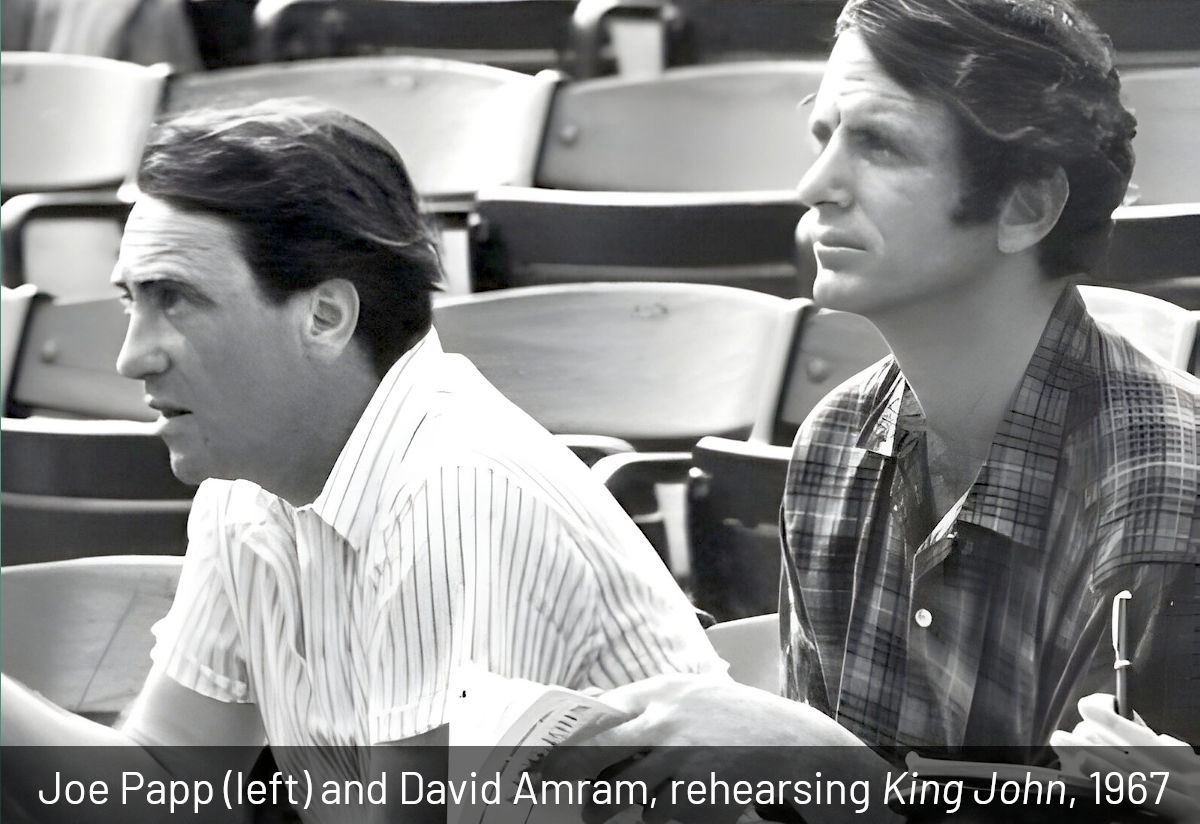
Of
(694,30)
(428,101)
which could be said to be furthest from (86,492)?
(694,30)

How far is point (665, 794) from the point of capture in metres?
1.25

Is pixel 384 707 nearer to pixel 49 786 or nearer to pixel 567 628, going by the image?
pixel 567 628

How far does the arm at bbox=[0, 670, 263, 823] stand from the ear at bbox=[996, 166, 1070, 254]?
2.39 ft

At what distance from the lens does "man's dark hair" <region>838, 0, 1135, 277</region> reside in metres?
1.20

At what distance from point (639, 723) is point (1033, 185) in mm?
518

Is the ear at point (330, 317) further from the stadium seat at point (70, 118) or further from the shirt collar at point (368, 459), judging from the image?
the stadium seat at point (70, 118)

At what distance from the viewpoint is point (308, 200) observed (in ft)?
3.98

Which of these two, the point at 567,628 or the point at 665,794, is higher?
the point at 567,628

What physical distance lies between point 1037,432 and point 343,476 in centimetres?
55

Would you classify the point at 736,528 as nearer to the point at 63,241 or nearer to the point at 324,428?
the point at 324,428

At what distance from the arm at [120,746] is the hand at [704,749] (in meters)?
0.29

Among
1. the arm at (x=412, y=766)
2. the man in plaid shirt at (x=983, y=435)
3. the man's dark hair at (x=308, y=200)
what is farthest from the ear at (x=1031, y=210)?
the arm at (x=412, y=766)

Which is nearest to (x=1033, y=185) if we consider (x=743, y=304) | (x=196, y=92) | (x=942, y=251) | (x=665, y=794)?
(x=942, y=251)

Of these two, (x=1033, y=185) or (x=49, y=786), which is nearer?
(x=1033, y=185)
